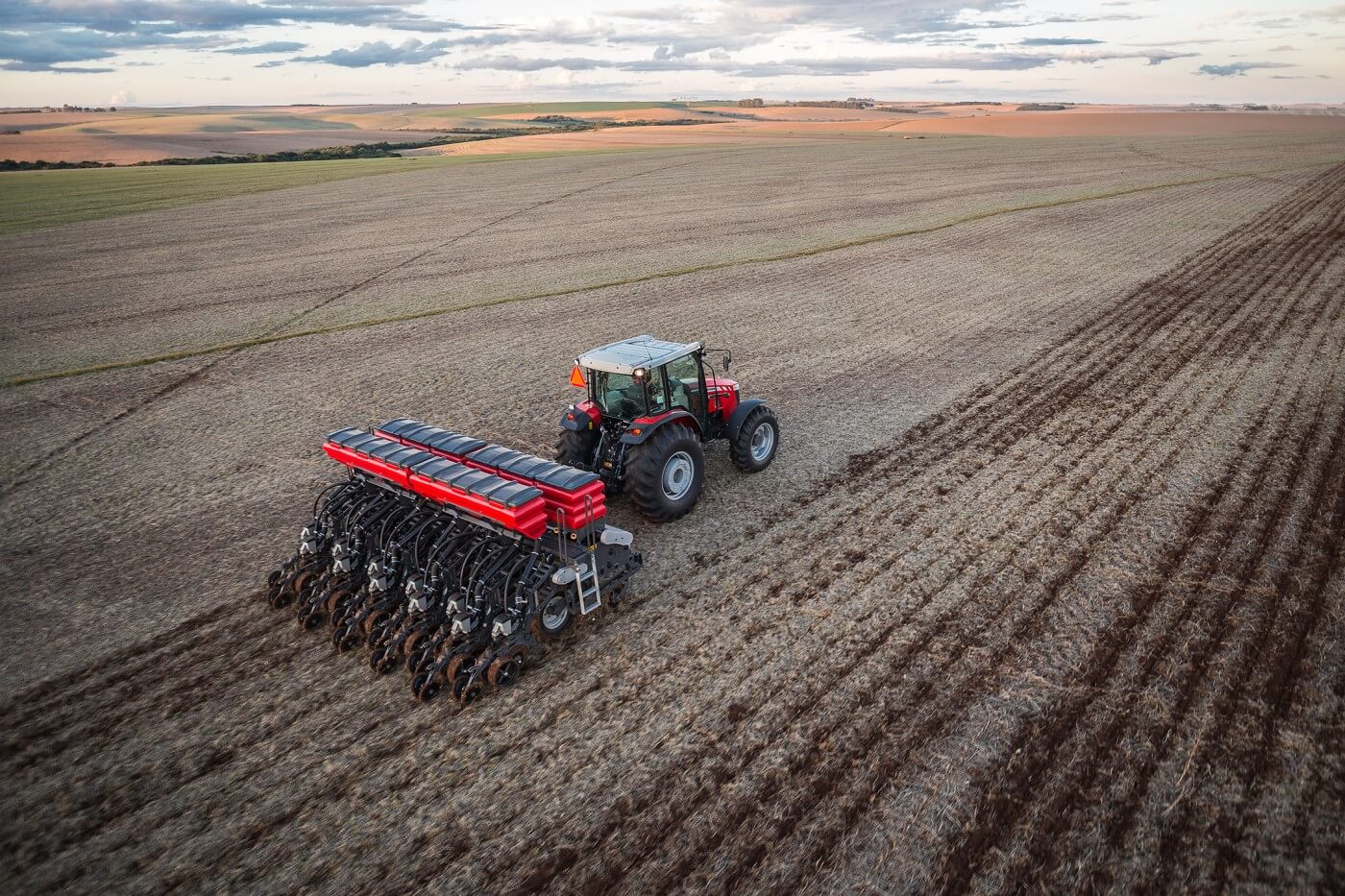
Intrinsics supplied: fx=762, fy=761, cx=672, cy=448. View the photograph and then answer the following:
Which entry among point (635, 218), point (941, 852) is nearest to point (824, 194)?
point (635, 218)

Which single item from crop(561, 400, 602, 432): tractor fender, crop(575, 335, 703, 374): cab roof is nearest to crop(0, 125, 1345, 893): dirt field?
crop(561, 400, 602, 432): tractor fender

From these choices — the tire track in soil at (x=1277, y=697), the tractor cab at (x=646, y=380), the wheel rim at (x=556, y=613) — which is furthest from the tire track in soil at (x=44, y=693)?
the tire track in soil at (x=1277, y=697)

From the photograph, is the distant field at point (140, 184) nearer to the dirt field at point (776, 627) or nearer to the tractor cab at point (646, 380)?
the dirt field at point (776, 627)

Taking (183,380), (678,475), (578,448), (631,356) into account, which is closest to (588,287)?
(183,380)

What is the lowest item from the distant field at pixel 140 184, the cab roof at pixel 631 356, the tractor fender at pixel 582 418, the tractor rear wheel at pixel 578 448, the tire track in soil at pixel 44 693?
the tire track in soil at pixel 44 693

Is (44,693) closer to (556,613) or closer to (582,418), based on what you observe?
(556,613)
